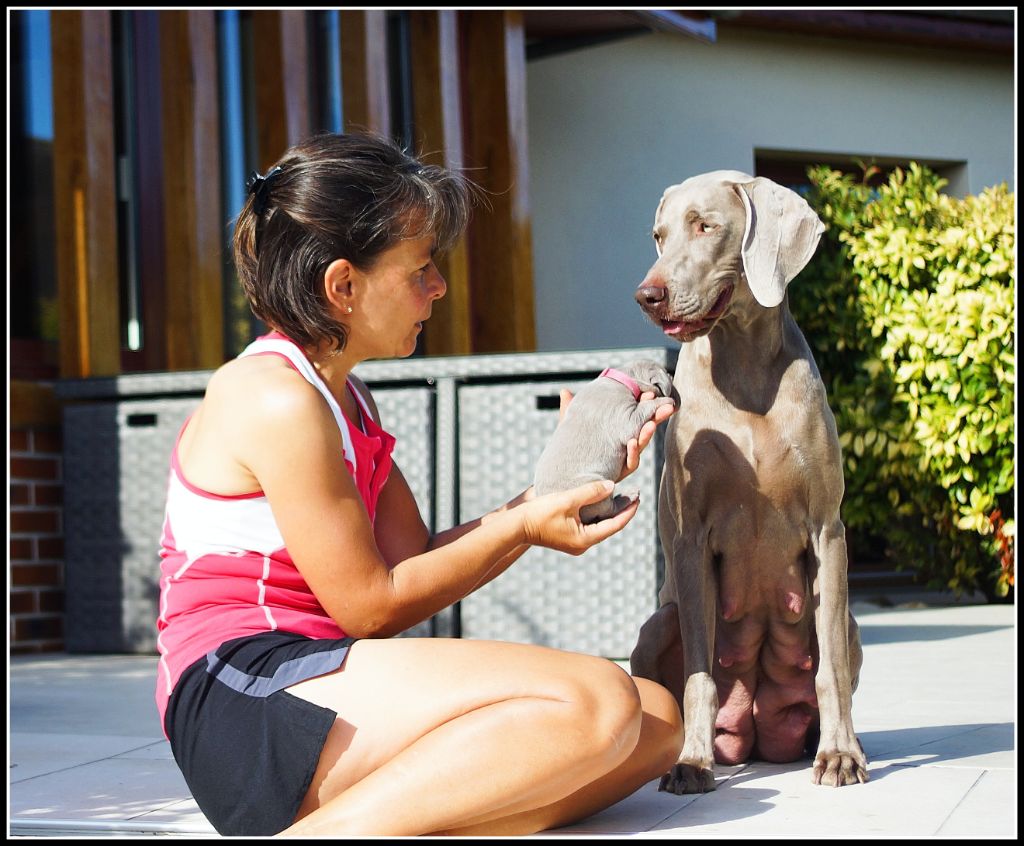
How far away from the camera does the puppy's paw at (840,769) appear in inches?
103

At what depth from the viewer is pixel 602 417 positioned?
2.38 m

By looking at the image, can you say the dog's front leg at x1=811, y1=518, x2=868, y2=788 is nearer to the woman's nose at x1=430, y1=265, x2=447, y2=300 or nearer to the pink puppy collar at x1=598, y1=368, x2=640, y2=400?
the pink puppy collar at x1=598, y1=368, x2=640, y2=400

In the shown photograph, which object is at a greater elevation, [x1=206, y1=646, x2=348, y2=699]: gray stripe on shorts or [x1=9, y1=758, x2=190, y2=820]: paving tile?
[x1=206, y1=646, x2=348, y2=699]: gray stripe on shorts

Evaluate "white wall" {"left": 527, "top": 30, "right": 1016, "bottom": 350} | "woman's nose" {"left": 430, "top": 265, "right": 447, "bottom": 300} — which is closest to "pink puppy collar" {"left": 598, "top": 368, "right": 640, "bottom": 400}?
"woman's nose" {"left": 430, "top": 265, "right": 447, "bottom": 300}

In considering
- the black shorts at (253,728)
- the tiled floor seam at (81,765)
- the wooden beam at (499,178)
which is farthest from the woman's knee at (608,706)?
the wooden beam at (499,178)

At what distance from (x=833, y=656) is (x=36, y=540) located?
375 centimetres

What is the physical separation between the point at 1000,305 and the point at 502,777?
4662 mm

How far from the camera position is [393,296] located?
93.5 inches

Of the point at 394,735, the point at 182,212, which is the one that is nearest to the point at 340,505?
the point at 394,735

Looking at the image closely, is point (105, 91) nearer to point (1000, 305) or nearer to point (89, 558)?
point (89, 558)

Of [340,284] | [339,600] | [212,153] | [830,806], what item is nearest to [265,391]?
[340,284]

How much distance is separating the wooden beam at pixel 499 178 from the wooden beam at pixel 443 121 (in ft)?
0.69

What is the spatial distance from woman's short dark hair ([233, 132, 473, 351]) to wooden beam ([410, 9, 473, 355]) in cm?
412

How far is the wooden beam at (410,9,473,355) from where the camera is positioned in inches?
259
